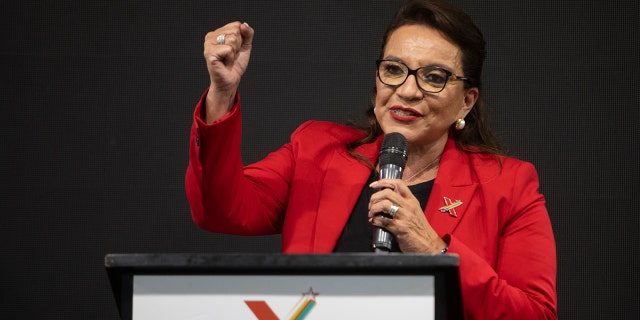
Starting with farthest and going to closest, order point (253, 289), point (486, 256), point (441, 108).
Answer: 1. point (441, 108)
2. point (486, 256)
3. point (253, 289)

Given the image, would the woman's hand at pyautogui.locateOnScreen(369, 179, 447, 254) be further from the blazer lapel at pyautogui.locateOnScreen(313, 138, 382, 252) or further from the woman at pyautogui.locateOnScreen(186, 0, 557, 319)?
the blazer lapel at pyautogui.locateOnScreen(313, 138, 382, 252)

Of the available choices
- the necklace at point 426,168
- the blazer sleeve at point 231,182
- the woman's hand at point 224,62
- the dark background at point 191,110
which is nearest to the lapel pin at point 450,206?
the necklace at point 426,168

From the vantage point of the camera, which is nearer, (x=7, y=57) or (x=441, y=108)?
(x=441, y=108)

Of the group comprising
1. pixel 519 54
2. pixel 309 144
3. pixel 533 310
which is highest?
pixel 519 54

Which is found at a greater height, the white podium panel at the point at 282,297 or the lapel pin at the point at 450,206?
the lapel pin at the point at 450,206

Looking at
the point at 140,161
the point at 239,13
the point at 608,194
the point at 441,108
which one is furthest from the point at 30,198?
the point at 608,194

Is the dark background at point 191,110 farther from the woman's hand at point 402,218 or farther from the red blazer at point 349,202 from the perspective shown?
the woman's hand at point 402,218

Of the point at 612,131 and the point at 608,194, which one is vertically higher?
the point at 612,131

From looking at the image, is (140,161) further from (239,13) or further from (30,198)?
(239,13)

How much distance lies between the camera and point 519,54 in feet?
9.14

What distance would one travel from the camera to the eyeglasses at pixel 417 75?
2049mm

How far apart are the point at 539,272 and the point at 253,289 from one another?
856mm

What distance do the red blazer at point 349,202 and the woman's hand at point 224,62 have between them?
0.10 ft

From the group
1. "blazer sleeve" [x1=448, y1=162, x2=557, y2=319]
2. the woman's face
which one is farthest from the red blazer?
the woman's face
